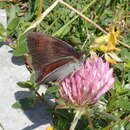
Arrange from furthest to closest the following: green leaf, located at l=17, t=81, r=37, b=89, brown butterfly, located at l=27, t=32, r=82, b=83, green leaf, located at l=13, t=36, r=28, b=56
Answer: green leaf, located at l=13, t=36, r=28, b=56, green leaf, located at l=17, t=81, r=37, b=89, brown butterfly, located at l=27, t=32, r=82, b=83

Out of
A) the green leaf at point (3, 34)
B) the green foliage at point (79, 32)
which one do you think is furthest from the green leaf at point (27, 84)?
the green leaf at point (3, 34)

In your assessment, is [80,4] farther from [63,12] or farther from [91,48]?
[91,48]


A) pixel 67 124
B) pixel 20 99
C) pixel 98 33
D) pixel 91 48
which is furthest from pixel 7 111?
pixel 98 33

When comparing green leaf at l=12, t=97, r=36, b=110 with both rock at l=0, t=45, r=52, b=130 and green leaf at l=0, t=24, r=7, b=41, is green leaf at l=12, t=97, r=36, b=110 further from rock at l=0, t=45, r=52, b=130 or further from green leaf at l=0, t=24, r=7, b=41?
green leaf at l=0, t=24, r=7, b=41

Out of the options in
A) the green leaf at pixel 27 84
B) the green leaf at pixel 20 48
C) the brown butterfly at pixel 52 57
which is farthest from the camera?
the green leaf at pixel 20 48

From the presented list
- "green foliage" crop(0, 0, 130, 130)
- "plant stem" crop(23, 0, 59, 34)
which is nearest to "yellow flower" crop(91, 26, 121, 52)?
"green foliage" crop(0, 0, 130, 130)

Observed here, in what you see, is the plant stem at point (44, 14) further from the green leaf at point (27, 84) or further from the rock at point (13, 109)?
the green leaf at point (27, 84)

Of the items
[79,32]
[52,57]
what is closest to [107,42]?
[79,32]
